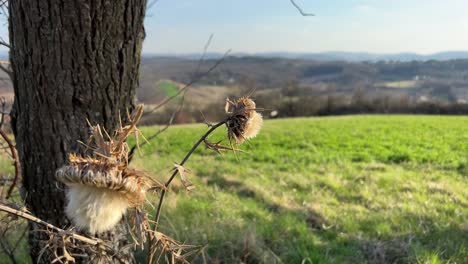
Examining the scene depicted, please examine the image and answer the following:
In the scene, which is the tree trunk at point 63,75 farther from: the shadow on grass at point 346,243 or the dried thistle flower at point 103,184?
the shadow on grass at point 346,243

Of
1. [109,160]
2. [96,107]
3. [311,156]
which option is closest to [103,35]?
[96,107]

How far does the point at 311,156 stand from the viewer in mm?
11188

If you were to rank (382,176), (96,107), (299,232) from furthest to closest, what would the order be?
(382,176) < (299,232) < (96,107)

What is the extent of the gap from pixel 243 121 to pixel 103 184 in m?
0.44

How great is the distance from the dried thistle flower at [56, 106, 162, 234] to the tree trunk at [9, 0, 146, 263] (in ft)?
3.75

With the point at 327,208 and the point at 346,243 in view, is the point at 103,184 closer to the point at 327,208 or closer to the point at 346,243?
the point at 346,243

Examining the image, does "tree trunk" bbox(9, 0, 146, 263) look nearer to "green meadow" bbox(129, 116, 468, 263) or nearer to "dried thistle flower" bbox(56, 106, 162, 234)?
"green meadow" bbox(129, 116, 468, 263)

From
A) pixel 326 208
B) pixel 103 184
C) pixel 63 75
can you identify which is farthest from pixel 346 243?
A: pixel 103 184

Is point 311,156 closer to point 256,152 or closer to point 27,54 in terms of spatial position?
point 256,152

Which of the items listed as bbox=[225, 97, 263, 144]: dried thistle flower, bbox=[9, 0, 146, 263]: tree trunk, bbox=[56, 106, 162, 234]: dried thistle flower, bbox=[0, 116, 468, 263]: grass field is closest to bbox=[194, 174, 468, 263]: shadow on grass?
bbox=[0, 116, 468, 263]: grass field

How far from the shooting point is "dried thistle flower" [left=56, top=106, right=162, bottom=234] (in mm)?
840

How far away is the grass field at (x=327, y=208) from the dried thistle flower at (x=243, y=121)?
0.25 metres

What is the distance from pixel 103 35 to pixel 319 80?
46.9 meters

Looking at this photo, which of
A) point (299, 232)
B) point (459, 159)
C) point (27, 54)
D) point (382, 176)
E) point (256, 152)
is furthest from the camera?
point (256, 152)
